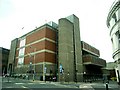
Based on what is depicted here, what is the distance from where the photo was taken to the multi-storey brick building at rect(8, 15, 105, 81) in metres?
56.0

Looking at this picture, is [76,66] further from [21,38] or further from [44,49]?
[21,38]

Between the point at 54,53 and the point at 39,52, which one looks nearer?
A: the point at 39,52

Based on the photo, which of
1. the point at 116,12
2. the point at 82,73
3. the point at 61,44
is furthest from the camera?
the point at 82,73

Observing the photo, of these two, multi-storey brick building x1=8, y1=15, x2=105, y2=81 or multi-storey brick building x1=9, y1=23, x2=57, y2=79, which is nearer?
multi-storey brick building x1=8, y1=15, x2=105, y2=81

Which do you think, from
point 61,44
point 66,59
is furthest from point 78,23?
point 66,59

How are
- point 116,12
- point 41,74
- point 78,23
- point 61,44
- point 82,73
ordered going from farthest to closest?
point 78,23
point 82,73
point 61,44
point 41,74
point 116,12

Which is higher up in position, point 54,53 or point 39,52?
point 39,52

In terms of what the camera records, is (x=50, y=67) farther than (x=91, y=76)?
No

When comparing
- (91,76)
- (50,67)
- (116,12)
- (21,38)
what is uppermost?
(21,38)

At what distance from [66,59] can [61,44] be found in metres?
6.50

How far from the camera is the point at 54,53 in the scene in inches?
2411

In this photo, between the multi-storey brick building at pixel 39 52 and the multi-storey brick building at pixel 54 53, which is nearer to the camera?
the multi-storey brick building at pixel 54 53

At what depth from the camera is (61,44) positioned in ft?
193

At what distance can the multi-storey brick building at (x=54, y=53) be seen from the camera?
56031 millimetres
